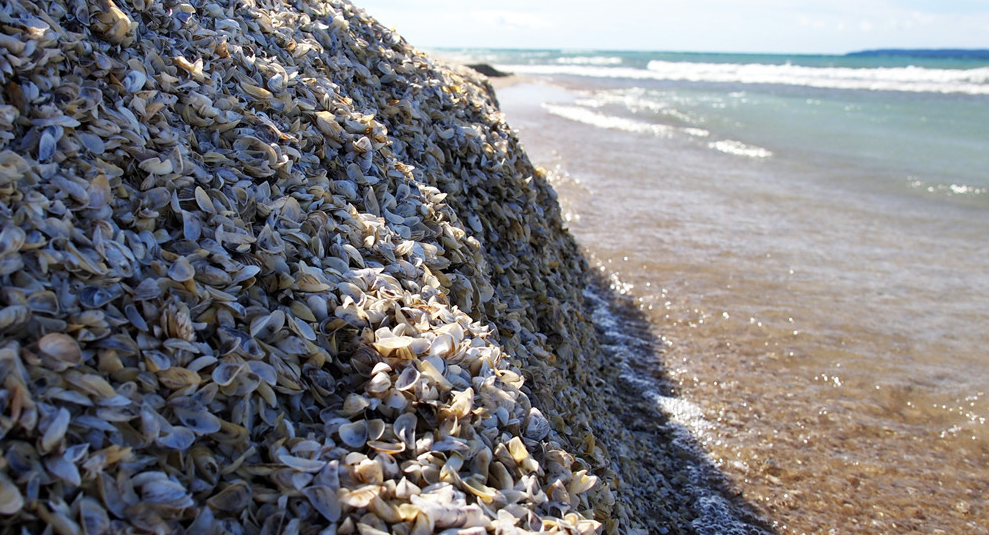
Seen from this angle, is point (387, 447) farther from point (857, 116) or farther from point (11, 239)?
point (857, 116)

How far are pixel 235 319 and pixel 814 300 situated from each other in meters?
5.40

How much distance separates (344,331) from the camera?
221cm

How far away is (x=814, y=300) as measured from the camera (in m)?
6.10

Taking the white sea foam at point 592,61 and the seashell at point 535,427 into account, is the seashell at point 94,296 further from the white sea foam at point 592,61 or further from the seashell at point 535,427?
the white sea foam at point 592,61

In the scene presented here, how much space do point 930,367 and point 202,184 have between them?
16.9 ft

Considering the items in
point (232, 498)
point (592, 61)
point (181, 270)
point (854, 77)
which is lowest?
point (232, 498)

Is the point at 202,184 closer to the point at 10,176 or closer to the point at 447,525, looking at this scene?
the point at 10,176

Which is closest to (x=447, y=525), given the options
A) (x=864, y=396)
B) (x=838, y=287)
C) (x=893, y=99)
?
(x=864, y=396)

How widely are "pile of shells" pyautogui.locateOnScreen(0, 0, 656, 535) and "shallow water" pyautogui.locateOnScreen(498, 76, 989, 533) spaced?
169 centimetres

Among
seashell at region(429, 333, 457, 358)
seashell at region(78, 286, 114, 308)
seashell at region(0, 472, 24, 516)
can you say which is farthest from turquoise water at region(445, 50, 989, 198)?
seashell at region(0, 472, 24, 516)

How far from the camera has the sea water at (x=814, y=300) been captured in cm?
389

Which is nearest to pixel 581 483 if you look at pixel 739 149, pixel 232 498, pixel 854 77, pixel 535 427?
pixel 535 427

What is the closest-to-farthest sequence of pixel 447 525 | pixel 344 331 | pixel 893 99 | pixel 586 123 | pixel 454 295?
pixel 447 525 → pixel 344 331 → pixel 454 295 → pixel 586 123 → pixel 893 99

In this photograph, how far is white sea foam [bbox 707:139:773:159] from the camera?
516 inches
